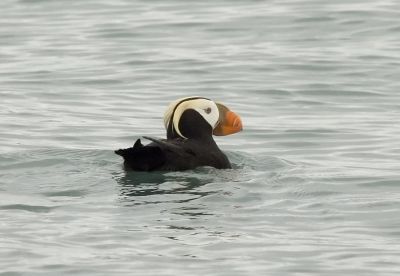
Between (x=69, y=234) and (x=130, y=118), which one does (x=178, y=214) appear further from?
(x=130, y=118)

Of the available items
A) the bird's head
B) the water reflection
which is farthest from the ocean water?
the bird's head

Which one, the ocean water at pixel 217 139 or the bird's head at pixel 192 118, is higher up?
the bird's head at pixel 192 118

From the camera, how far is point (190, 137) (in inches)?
444

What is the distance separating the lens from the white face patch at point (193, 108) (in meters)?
11.3

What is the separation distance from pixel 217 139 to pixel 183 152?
2822 millimetres

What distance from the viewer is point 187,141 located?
11.2 meters

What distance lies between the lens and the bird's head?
11.3 metres

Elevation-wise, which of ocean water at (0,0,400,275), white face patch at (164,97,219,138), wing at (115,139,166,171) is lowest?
ocean water at (0,0,400,275)

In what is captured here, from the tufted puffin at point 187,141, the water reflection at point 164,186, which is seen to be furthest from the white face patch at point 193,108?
the water reflection at point 164,186

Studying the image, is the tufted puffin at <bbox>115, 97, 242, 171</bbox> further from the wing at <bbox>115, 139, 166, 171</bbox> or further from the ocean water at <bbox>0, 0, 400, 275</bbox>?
the ocean water at <bbox>0, 0, 400, 275</bbox>

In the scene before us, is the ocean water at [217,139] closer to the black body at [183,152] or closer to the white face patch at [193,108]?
the black body at [183,152]

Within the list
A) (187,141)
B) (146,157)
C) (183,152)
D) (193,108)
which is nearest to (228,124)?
(193,108)

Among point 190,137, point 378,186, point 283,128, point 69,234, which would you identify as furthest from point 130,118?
point 69,234

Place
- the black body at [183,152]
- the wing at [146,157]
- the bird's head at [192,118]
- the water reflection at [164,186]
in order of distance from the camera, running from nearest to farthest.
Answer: the water reflection at [164,186] → the wing at [146,157] → the black body at [183,152] → the bird's head at [192,118]
